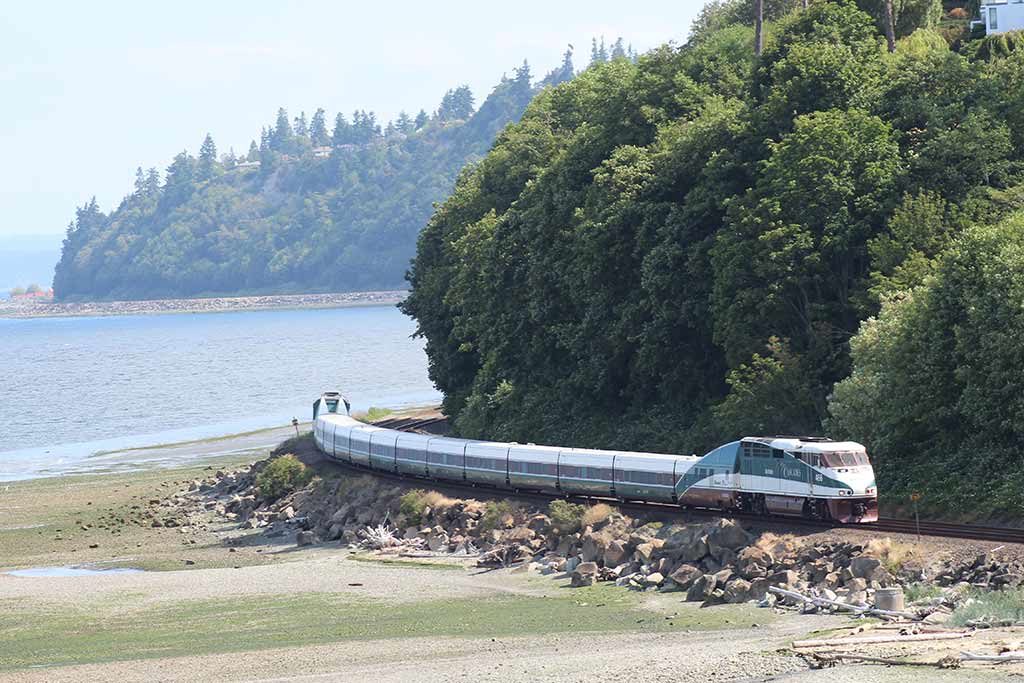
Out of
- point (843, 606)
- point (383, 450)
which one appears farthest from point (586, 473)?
point (843, 606)

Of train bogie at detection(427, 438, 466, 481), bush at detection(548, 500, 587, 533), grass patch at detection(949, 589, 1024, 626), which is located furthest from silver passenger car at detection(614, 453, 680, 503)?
grass patch at detection(949, 589, 1024, 626)

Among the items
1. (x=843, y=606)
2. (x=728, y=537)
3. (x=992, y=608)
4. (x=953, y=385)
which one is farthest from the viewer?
(x=953, y=385)

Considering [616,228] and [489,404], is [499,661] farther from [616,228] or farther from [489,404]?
[489,404]

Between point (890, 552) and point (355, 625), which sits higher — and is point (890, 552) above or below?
above

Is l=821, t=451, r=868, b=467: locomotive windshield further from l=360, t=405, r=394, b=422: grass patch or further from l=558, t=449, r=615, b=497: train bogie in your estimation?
l=360, t=405, r=394, b=422: grass patch

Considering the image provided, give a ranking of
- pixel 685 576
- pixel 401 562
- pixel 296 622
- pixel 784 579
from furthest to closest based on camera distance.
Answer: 1. pixel 401 562
2. pixel 685 576
3. pixel 296 622
4. pixel 784 579

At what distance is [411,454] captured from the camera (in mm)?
82250

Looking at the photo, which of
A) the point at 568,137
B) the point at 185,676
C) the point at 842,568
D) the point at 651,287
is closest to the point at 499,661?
the point at 185,676

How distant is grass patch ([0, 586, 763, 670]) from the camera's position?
161ft

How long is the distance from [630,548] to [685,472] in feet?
15.6

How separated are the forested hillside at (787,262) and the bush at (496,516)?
11.4 meters

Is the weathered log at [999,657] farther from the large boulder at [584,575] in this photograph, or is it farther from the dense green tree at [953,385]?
the large boulder at [584,575]

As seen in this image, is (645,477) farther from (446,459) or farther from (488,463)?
(446,459)

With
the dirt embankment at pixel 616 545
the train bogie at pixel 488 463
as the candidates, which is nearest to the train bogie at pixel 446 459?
the train bogie at pixel 488 463
